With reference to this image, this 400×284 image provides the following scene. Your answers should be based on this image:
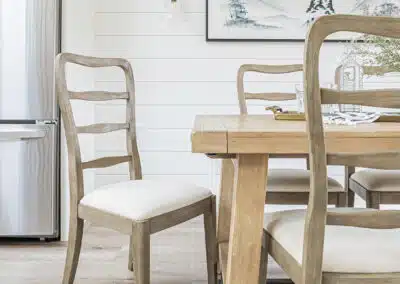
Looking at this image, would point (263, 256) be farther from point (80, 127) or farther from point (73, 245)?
point (80, 127)

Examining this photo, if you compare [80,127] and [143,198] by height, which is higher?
[80,127]

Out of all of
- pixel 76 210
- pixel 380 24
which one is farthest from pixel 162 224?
pixel 380 24

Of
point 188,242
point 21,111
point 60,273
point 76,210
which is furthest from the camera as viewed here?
point 188,242

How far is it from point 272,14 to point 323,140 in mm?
2559

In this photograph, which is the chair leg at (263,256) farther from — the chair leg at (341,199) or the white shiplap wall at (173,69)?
the white shiplap wall at (173,69)

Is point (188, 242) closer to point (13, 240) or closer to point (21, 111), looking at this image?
point (13, 240)

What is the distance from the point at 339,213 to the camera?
1.09 metres

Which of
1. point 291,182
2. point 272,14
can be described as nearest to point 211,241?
point 291,182

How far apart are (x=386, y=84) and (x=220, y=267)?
1954 mm

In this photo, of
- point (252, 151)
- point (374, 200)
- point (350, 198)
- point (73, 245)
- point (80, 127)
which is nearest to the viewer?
point (252, 151)

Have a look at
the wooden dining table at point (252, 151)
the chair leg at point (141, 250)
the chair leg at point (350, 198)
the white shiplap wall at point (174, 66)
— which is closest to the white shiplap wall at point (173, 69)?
the white shiplap wall at point (174, 66)

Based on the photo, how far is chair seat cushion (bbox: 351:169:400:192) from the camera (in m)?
2.22

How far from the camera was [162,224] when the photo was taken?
1.80 m

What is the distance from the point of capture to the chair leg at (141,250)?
173cm
